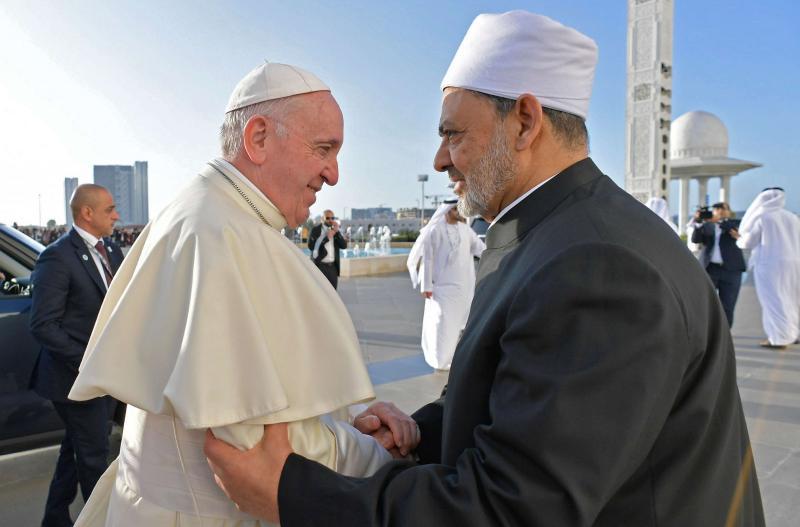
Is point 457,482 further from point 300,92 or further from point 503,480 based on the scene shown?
point 300,92

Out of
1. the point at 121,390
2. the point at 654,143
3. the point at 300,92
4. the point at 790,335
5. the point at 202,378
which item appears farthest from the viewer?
the point at 654,143

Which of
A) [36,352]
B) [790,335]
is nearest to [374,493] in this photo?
[36,352]

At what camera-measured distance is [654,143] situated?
1375 inches

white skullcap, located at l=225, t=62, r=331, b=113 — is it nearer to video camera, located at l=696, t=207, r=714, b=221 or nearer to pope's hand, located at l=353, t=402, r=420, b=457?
pope's hand, located at l=353, t=402, r=420, b=457

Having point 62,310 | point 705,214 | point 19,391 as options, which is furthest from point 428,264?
point 705,214

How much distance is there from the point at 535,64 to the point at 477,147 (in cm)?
26

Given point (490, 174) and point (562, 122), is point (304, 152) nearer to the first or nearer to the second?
point (490, 174)

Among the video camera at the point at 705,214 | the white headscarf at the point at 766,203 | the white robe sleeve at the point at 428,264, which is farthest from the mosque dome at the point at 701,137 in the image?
the white robe sleeve at the point at 428,264

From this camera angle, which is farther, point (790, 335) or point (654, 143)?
point (654, 143)

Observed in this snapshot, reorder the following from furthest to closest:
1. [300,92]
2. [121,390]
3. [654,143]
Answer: [654,143], [300,92], [121,390]

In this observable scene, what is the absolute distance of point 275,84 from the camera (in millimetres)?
1747

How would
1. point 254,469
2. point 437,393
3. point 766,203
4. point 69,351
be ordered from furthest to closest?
point 766,203, point 437,393, point 69,351, point 254,469

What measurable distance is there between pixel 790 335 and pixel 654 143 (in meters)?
28.9

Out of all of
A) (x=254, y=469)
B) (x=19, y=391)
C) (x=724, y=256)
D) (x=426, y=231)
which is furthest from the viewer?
(x=724, y=256)
